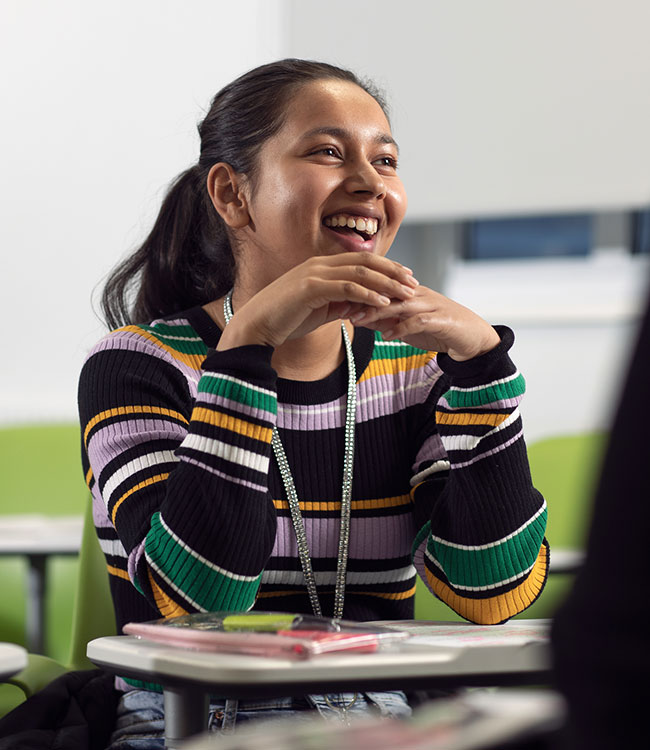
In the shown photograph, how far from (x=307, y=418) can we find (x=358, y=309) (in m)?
0.22

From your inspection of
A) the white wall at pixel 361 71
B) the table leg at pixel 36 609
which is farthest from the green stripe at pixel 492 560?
the white wall at pixel 361 71

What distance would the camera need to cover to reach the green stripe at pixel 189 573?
46.6 inches

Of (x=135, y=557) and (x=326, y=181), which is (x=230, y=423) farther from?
(x=326, y=181)

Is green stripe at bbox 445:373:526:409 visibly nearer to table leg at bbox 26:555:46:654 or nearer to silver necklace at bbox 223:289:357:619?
silver necklace at bbox 223:289:357:619

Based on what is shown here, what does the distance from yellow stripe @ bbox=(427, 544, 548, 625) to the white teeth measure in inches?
18.7

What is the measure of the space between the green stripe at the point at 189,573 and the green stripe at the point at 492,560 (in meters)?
0.31

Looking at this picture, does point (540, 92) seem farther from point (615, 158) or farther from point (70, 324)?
point (70, 324)

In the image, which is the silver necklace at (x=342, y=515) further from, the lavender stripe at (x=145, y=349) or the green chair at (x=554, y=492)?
the green chair at (x=554, y=492)

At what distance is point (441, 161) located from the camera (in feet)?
11.0

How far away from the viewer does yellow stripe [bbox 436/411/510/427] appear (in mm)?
1343

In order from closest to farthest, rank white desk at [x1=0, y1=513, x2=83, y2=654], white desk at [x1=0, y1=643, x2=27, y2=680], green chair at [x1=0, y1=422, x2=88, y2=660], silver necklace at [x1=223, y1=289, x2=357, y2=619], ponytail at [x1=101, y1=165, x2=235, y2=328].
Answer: white desk at [x1=0, y1=643, x2=27, y2=680] → silver necklace at [x1=223, y1=289, x2=357, y2=619] → ponytail at [x1=101, y1=165, x2=235, y2=328] → white desk at [x1=0, y1=513, x2=83, y2=654] → green chair at [x1=0, y1=422, x2=88, y2=660]

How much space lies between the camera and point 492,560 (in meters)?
1.35

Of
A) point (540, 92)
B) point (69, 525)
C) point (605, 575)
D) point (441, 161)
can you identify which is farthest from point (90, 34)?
point (605, 575)

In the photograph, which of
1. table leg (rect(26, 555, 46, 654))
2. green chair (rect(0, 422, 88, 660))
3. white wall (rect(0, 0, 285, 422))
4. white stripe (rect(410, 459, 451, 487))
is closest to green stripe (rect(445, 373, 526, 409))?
white stripe (rect(410, 459, 451, 487))
